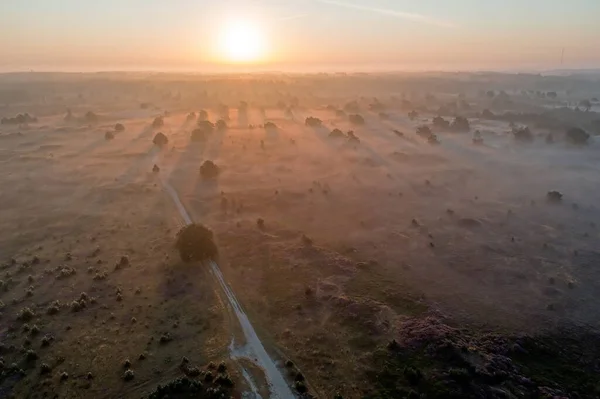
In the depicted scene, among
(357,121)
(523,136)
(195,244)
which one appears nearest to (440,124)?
(357,121)

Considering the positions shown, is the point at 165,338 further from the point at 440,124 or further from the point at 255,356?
the point at 440,124

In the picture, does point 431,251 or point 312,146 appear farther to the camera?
point 312,146

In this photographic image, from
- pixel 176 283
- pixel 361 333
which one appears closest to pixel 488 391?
pixel 361 333

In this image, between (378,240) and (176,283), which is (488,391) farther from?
(176,283)

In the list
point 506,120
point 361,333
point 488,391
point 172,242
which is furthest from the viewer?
point 506,120

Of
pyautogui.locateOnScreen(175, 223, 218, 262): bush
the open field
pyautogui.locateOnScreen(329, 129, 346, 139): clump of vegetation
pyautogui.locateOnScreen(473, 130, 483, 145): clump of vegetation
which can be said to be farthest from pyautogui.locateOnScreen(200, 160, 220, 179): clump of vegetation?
pyautogui.locateOnScreen(473, 130, 483, 145): clump of vegetation
